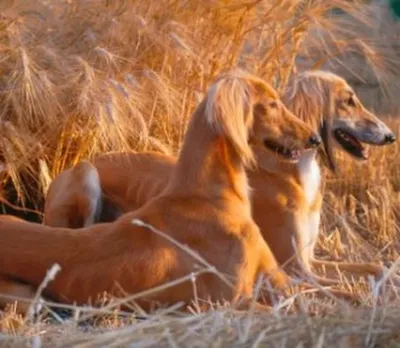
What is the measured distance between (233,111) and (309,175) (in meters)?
1.31

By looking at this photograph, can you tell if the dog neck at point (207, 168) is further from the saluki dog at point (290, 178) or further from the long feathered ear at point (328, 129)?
the long feathered ear at point (328, 129)

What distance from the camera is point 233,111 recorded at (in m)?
6.73

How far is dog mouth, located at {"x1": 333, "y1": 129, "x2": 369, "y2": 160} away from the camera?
8.32 m

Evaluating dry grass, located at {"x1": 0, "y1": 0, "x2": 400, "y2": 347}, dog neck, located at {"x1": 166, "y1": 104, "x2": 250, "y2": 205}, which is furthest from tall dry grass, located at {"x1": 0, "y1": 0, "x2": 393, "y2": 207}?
dog neck, located at {"x1": 166, "y1": 104, "x2": 250, "y2": 205}

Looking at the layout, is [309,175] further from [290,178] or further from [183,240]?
[183,240]

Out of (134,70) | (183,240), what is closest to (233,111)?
(183,240)

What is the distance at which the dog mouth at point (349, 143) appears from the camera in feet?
27.3

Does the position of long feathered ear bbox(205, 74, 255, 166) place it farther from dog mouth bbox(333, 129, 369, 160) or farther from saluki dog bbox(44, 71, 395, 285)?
dog mouth bbox(333, 129, 369, 160)

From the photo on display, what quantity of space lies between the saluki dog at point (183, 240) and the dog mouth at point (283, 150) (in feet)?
0.91

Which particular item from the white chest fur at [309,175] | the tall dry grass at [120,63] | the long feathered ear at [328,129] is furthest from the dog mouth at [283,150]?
the tall dry grass at [120,63]

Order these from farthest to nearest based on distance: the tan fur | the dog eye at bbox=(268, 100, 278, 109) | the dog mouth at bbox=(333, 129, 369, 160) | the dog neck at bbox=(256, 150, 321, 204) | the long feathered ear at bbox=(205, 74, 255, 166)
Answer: the dog mouth at bbox=(333, 129, 369, 160), the tan fur, the dog neck at bbox=(256, 150, 321, 204), the dog eye at bbox=(268, 100, 278, 109), the long feathered ear at bbox=(205, 74, 255, 166)

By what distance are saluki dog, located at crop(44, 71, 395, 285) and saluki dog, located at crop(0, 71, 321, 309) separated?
3.12ft

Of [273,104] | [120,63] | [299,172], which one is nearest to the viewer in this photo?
[273,104]

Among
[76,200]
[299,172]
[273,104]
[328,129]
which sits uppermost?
[273,104]
